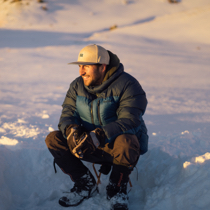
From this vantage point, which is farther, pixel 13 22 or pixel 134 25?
pixel 134 25

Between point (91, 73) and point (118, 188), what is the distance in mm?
1184

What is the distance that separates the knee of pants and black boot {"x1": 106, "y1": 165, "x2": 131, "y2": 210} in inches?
3.6

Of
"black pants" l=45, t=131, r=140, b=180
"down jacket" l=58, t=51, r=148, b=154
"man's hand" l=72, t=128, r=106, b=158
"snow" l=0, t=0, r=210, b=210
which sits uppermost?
"down jacket" l=58, t=51, r=148, b=154

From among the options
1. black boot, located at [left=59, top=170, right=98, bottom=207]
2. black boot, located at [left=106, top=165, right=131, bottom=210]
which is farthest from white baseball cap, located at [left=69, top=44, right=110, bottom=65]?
black boot, located at [left=59, top=170, right=98, bottom=207]

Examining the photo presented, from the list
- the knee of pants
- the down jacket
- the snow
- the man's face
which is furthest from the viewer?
the snow

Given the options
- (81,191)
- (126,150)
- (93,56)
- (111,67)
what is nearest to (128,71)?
(111,67)

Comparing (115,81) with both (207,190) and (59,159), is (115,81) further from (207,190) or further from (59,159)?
(207,190)

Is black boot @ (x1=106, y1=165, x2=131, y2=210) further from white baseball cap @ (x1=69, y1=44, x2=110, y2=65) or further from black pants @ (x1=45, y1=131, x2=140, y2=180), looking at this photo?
white baseball cap @ (x1=69, y1=44, x2=110, y2=65)

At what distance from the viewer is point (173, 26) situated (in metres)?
12.6

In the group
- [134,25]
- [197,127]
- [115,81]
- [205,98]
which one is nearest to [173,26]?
[134,25]

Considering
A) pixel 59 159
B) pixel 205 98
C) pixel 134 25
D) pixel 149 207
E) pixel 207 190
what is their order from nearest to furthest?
pixel 207 190 → pixel 149 207 → pixel 59 159 → pixel 205 98 → pixel 134 25

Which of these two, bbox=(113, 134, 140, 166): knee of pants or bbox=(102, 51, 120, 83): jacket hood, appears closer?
bbox=(113, 134, 140, 166): knee of pants

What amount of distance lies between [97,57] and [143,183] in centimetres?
161

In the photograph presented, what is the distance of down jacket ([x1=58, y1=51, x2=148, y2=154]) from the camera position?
2139mm
